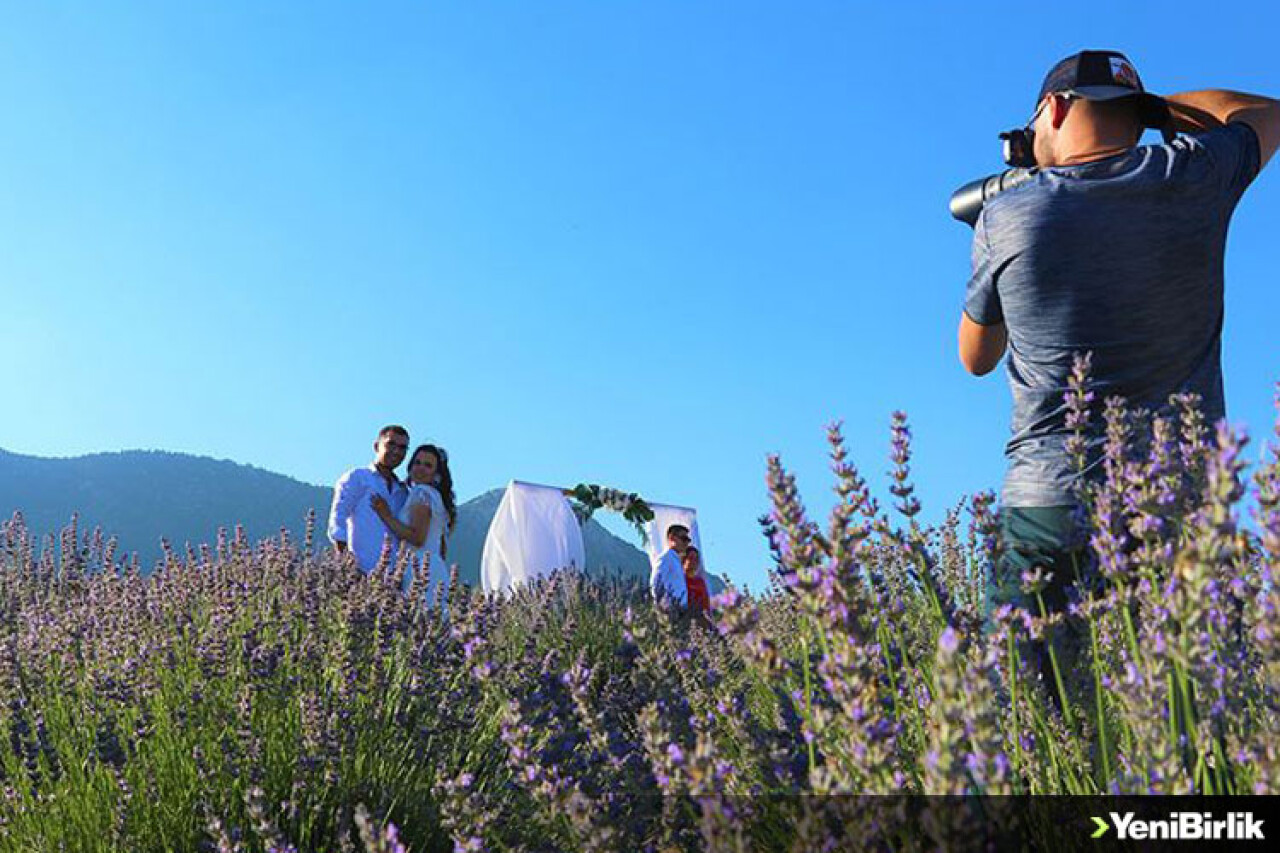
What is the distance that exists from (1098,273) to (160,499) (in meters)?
103

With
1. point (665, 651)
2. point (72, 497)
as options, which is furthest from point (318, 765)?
point (72, 497)

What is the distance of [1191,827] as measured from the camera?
122cm

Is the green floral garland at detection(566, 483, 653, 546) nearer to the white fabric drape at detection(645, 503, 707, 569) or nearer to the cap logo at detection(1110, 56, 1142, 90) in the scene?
the white fabric drape at detection(645, 503, 707, 569)

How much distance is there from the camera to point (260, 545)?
20.7ft

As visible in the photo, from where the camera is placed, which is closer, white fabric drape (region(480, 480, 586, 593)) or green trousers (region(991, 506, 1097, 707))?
green trousers (region(991, 506, 1097, 707))

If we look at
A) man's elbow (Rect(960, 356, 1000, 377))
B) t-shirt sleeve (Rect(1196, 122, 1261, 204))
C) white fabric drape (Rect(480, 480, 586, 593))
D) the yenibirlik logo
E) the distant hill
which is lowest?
the yenibirlik logo

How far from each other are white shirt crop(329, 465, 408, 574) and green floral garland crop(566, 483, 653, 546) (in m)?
9.11

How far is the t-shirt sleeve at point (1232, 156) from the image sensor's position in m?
2.11

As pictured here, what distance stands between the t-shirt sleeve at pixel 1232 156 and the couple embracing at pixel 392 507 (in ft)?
13.5

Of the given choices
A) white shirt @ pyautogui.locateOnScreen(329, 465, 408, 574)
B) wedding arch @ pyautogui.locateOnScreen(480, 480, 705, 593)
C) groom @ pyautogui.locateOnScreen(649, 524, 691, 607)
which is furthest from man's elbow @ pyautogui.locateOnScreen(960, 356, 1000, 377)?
wedding arch @ pyautogui.locateOnScreen(480, 480, 705, 593)

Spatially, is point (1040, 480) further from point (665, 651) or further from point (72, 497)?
point (72, 497)

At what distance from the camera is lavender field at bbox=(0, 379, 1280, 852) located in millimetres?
1235

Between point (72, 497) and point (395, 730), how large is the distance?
10257 cm

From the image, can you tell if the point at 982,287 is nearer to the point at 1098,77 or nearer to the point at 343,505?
the point at 1098,77
